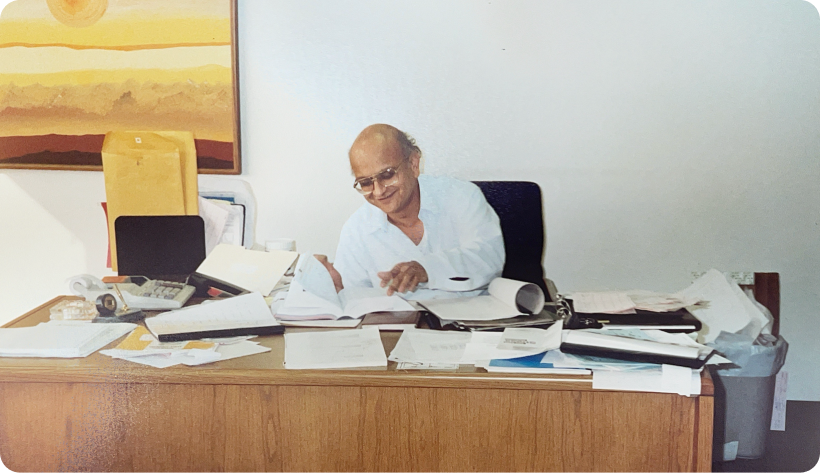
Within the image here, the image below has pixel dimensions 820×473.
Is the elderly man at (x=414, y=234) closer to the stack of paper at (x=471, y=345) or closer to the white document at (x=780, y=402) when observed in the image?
the stack of paper at (x=471, y=345)

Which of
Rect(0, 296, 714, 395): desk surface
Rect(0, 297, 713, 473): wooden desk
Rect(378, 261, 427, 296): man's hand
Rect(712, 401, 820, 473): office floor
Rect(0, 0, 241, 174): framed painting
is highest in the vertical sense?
Rect(0, 0, 241, 174): framed painting

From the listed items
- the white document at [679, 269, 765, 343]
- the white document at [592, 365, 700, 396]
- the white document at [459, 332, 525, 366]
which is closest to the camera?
the white document at [592, 365, 700, 396]

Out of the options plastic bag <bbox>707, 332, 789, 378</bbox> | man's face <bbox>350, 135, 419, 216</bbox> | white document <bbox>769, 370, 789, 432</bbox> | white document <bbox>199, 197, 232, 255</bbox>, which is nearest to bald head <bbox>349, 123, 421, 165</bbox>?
man's face <bbox>350, 135, 419, 216</bbox>

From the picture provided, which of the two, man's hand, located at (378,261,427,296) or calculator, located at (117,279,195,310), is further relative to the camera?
man's hand, located at (378,261,427,296)

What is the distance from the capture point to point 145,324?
1416 millimetres

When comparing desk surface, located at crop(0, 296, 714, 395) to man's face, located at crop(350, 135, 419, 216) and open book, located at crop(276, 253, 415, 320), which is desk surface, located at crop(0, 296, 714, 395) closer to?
open book, located at crop(276, 253, 415, 320)

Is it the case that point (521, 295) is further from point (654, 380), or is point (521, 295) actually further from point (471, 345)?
point (654, 380)

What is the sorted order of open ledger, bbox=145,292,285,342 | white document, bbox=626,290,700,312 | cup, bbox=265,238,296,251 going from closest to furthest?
1. open ledger, bbox=145,292,285,342
2. white document, bbox=626,290,700,312
3. cup, bbox=265,238,296,251

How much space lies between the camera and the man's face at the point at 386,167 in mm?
1613

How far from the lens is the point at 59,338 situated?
1.28m

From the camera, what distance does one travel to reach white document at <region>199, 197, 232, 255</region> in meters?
1.67

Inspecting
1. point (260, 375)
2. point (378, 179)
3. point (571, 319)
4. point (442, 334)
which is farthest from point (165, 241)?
point (571, 319)

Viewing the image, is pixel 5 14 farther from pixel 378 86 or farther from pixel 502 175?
pixel 502 175

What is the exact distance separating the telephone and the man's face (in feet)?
1.69
